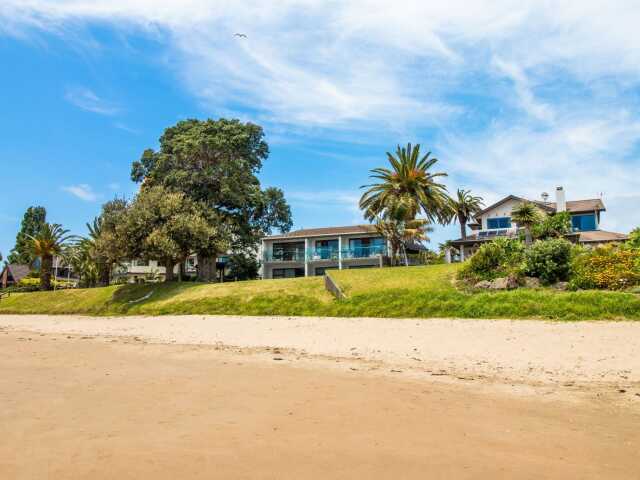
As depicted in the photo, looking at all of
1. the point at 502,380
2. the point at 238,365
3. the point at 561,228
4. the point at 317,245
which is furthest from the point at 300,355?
the point at 317,245

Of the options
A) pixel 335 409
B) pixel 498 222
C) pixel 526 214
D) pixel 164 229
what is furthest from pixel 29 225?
pixel 335 409

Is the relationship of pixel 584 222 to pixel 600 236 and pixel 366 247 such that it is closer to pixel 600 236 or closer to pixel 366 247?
pixel 600 236

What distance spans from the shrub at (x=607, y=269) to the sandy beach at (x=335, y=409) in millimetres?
6415

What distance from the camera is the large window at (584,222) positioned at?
48062 mm

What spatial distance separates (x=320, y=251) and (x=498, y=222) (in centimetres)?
1866

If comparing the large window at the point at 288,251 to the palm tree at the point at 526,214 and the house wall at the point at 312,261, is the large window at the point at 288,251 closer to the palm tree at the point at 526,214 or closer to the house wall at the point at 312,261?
the house wall at the point at 312,261

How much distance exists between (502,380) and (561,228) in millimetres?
29316

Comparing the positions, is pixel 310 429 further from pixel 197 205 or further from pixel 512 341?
pixel 197 205

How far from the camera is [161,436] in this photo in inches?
239

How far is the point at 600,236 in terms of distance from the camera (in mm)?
44719

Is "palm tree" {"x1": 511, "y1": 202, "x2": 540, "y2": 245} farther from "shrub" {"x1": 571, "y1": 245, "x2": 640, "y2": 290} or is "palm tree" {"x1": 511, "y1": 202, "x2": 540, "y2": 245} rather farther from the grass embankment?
"shrub" {"x1": 571, "y1": 245, "x2": 640, "y2": 290}

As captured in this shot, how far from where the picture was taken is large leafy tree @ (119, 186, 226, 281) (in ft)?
119

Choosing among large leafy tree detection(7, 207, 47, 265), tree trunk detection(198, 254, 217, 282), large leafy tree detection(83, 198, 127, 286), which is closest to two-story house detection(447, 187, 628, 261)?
tree trunk detection(198, 254, 217, 282)

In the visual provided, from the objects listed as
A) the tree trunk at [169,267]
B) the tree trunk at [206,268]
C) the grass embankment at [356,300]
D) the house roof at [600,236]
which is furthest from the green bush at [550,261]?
the tree trunk at [206,268]
